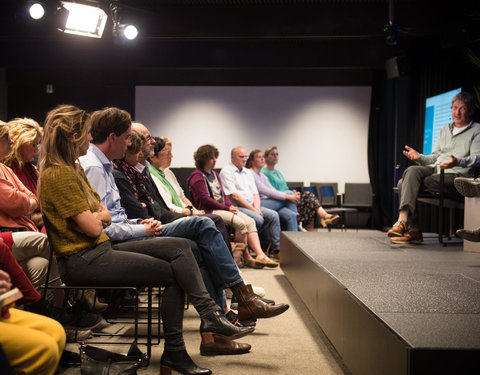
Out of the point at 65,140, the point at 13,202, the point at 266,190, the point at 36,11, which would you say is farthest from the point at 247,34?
the point at 65,140

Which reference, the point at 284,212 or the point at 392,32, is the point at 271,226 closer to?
the point at 284,212

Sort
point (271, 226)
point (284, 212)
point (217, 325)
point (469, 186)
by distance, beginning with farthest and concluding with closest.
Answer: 1. point (284, 212)
2. point (271, 226)
3. point (469, 186)
4. point (217, 325)

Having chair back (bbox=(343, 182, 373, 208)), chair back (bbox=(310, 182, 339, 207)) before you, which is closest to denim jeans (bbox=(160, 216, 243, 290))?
chair back (bbox=(310, 182, 339, 207))

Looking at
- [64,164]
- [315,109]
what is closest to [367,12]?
[315,109]

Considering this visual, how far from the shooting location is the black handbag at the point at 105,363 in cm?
196

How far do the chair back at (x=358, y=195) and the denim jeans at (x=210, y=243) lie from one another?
6.92 metres

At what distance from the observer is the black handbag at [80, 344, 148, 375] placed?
196cm

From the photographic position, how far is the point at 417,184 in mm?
4199

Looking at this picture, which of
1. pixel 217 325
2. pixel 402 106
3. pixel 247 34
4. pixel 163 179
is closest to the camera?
pixel 217 325

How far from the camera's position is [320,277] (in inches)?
112

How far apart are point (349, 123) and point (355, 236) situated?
17.4 feet

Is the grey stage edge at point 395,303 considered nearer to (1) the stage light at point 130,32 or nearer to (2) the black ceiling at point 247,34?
(2) the black ceiling at point 247,34

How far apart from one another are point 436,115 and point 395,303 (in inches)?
167

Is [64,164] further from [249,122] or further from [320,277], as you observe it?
[249,122]
